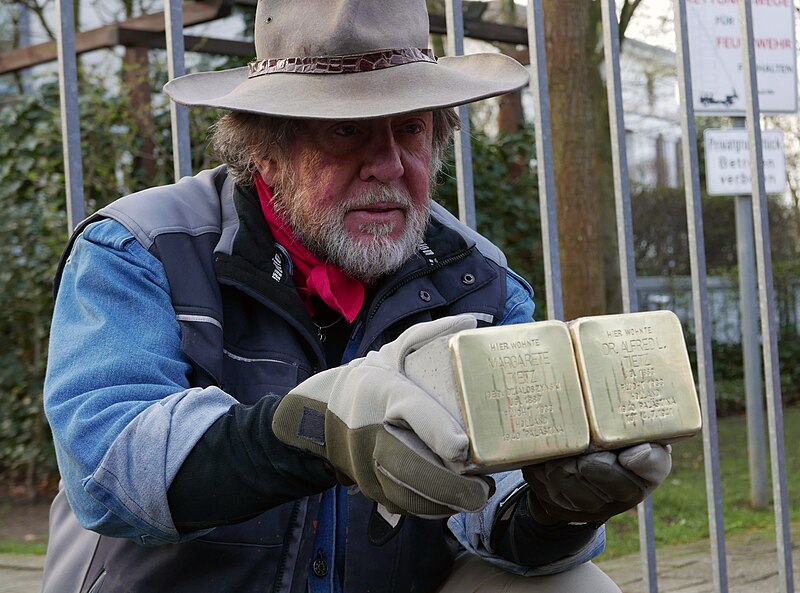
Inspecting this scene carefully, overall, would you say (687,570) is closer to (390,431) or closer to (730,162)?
(730,162)

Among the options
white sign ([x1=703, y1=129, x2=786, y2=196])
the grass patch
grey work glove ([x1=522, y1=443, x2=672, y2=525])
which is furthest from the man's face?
white sign ([x1=703, y1=129, x2=786, y2=196])

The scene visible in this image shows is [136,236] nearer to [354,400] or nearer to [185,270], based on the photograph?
[185,270]

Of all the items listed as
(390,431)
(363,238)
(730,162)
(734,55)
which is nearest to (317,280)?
(363,238)

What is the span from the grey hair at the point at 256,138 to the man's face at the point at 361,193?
52 mm

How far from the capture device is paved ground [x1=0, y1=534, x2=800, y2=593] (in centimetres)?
421

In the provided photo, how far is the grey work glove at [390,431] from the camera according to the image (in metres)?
1.44

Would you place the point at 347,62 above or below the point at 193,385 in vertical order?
above

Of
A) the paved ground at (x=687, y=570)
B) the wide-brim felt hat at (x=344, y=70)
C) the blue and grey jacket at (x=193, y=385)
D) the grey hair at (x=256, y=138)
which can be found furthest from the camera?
the paved ground at (x=687, y=570)

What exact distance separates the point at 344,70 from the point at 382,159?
19 cm

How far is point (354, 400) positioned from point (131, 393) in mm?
440

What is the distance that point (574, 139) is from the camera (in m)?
5.42

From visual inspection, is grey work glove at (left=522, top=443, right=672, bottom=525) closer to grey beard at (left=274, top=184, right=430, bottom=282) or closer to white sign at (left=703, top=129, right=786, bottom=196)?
grey beard at (left=274, top=184, right=430, bottom=282)

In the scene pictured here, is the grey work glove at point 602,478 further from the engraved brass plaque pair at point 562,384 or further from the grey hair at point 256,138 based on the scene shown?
the grey hair at point 256,138

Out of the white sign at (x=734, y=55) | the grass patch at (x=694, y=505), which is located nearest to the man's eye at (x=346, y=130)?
the white sign at (x=734, y=55)
